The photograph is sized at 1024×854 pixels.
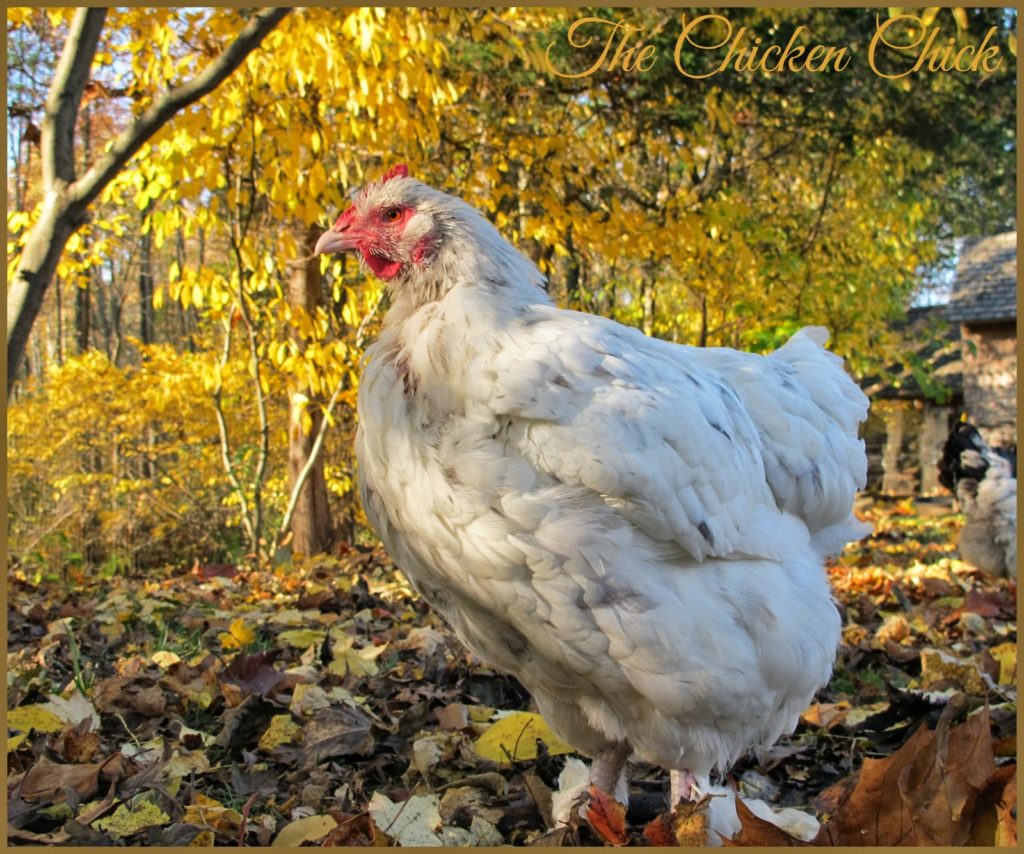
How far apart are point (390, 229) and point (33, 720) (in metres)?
1.78

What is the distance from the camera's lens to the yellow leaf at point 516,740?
2.56 m

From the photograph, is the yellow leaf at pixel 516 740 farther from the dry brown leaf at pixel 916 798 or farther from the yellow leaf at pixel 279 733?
the dry brown leaf at pixel 916 798

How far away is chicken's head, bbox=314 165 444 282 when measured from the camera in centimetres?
231

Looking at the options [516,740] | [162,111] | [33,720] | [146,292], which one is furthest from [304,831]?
[146,292]

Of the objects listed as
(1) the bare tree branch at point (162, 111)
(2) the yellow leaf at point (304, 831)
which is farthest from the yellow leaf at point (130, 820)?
(1) the bare tree branch at point (162, 111)

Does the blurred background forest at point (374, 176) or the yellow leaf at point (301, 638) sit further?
the blurred background forest at point (374, 176)

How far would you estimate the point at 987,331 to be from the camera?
19.8m

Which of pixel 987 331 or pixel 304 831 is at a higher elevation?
pixel 987 331

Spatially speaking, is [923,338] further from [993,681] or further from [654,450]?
[654,450]

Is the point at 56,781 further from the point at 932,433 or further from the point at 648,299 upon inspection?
the point at 932,433

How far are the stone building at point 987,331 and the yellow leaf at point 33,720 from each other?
19924mm

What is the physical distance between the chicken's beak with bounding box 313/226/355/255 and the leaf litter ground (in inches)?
55.1

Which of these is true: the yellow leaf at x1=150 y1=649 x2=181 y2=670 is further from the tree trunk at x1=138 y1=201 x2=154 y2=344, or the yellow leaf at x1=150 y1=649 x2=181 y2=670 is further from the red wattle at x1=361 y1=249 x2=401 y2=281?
the tree trunk at x1=138 y1=201 x2=154 y2=344

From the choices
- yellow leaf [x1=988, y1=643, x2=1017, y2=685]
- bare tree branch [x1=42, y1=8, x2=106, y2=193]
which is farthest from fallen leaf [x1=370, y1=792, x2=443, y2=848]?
bare tree branch [x1=42, y1=8, x2=106, y2=193]
